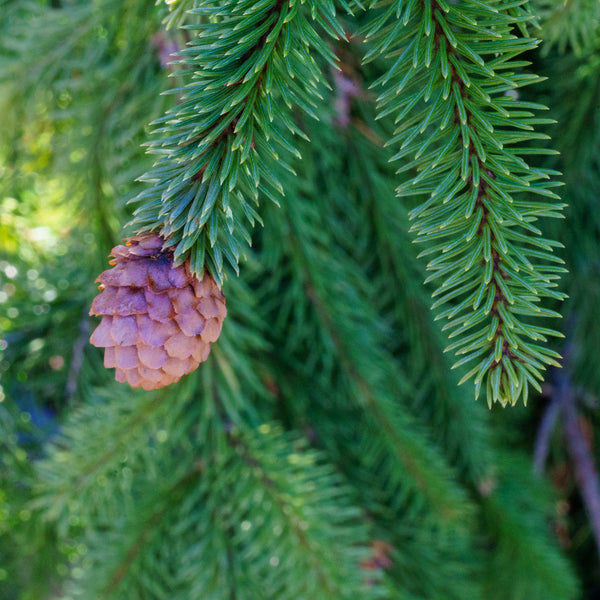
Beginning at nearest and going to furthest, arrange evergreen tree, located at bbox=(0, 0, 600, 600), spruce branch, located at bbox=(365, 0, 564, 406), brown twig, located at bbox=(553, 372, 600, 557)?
spruce branch, located at bbox=(365, 0, 564, 406)
evergreen tree, located at bbox=(0, 0, 600, 600)
brown twig, located at bbox=(553, 372, 600, 557)

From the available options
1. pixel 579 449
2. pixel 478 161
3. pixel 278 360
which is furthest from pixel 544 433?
pixel 478 161

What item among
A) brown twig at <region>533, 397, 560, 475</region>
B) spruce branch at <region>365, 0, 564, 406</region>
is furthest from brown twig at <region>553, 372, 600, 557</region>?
spruce branch at <region>365, 0, 564, 406</region>

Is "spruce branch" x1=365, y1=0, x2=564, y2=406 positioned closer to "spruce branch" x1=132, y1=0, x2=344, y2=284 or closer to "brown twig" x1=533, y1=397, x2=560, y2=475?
"spruce branch" x1=132, y1=0, x2=344, y2=284

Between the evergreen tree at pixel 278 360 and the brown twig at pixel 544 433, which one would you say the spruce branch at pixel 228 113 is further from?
the brown twig at pixel 544 433

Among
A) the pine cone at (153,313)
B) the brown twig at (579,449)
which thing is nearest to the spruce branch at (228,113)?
the pine cone at (153,313)

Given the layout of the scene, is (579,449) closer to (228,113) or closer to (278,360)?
(278,360)

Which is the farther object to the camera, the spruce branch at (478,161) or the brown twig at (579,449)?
the brown twig at (579,449)

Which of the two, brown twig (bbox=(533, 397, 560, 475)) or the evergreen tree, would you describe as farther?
brown twig (bbox=(533, 397, 560, 475))
